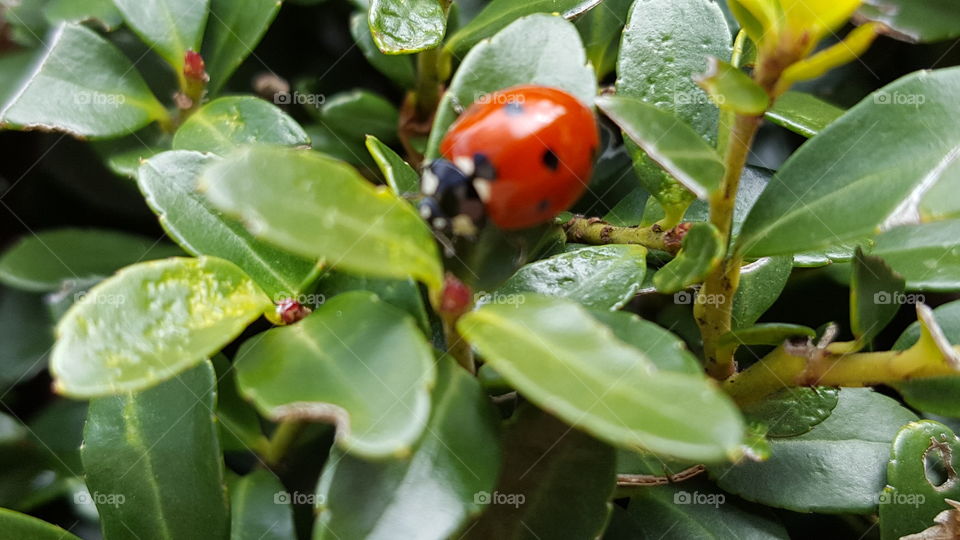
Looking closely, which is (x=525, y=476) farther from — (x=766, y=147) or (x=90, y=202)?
(x=90, y=202)

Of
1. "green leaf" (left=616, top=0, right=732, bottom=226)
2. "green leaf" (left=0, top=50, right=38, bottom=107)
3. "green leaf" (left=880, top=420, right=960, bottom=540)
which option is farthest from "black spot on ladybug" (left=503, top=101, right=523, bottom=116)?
"green leaf" (left=0, top=50, right=38, bottom=107)

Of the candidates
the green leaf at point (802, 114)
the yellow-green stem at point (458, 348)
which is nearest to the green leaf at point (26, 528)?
the yellow-green stem at point (458, 348)

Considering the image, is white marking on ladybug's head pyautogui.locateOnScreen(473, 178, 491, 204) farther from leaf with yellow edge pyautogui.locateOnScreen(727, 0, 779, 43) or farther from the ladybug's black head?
leaf with yellow edge pyautogui.locateOnScreen(727, 0, 779, 43)

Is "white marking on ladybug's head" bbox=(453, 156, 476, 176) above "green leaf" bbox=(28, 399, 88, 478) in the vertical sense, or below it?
above

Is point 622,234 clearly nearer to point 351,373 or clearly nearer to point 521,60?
point 521,60

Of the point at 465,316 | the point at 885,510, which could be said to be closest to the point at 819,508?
the point at 885,510

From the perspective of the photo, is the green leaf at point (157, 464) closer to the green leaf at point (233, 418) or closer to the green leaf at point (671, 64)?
the green leaf at point (233, 418)

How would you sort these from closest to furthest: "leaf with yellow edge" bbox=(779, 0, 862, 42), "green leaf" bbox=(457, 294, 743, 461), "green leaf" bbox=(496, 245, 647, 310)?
"green leaf" bbox=(457, 294, 743, 461), "leaf with yellow edge" bbox=(779, 0, 862, 42), "green leaf" bbox=(496, 245, 647, 310)
